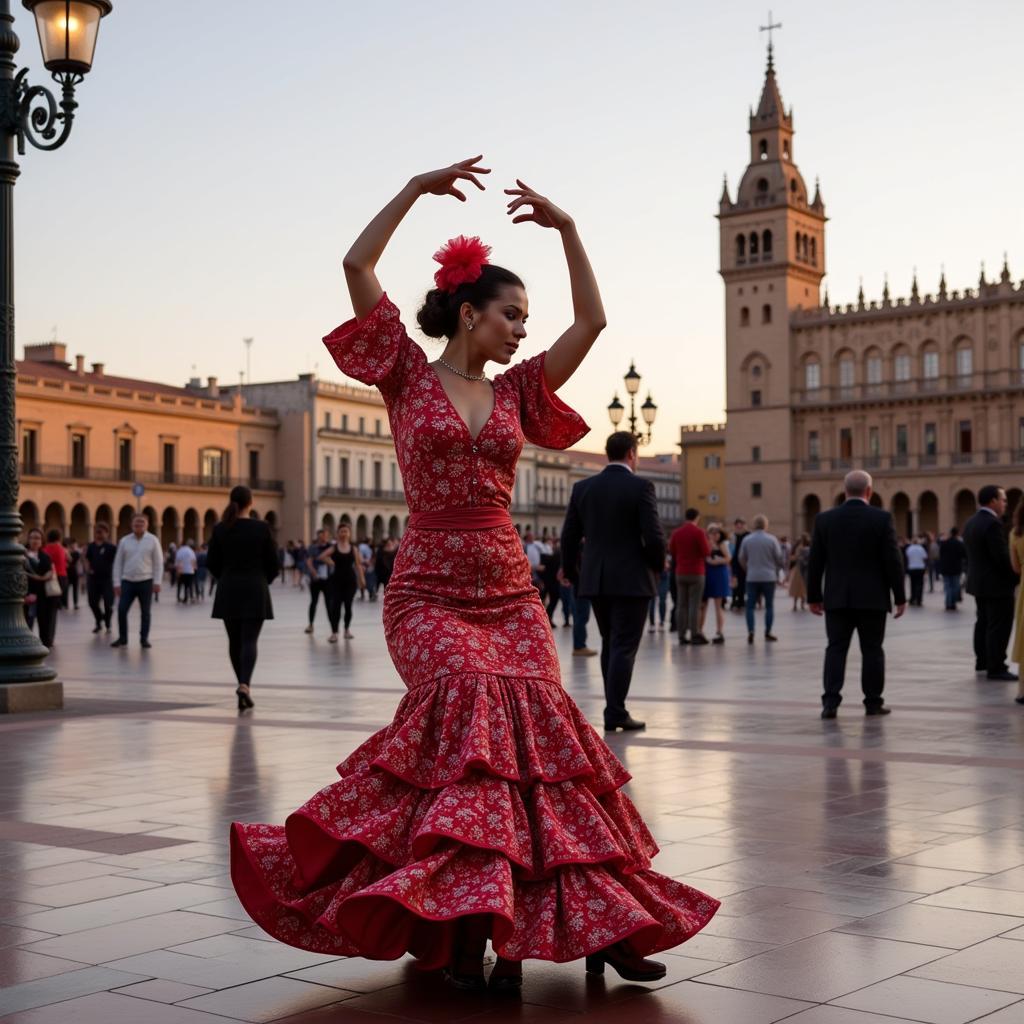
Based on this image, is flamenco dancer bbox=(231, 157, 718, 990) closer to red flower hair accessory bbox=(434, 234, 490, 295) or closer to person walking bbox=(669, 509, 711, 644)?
red flower hair accessory bbox=(434, 234, 490, 295)

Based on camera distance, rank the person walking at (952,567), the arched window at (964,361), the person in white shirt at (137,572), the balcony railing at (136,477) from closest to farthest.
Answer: the person in white shirt at (137,572), the person walking at (952,567), the balcony railing at (136,477), the arched window at (964,361)

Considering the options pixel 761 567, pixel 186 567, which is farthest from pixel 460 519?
pixel 186 567

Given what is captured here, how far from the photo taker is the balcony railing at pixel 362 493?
78194 mm

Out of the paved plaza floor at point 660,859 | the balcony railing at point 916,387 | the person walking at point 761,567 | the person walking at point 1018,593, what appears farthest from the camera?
the balcony railing at point 916,387

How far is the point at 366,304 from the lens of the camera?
3.72 meters

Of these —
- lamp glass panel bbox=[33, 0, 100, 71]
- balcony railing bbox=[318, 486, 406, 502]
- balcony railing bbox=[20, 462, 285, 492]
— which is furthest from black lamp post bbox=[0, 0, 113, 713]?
balcony railing bbox=[318, 486, 406, 502]

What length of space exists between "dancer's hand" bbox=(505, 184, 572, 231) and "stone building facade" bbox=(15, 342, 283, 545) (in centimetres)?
5709

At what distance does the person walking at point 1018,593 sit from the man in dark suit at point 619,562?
107 inches

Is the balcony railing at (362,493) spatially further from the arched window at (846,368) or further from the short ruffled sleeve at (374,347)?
the short ruffled sleeve at (374,347)

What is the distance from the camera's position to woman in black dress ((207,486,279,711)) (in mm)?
10062

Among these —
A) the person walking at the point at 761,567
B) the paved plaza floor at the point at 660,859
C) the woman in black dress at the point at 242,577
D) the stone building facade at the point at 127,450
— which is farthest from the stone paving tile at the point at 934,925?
the stone building facade at the point at 127,450

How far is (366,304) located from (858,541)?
645 cm

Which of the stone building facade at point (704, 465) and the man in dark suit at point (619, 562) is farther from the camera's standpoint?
the stone building facade at point (704, 465)

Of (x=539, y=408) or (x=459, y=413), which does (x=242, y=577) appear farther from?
(x=459, y=413)
